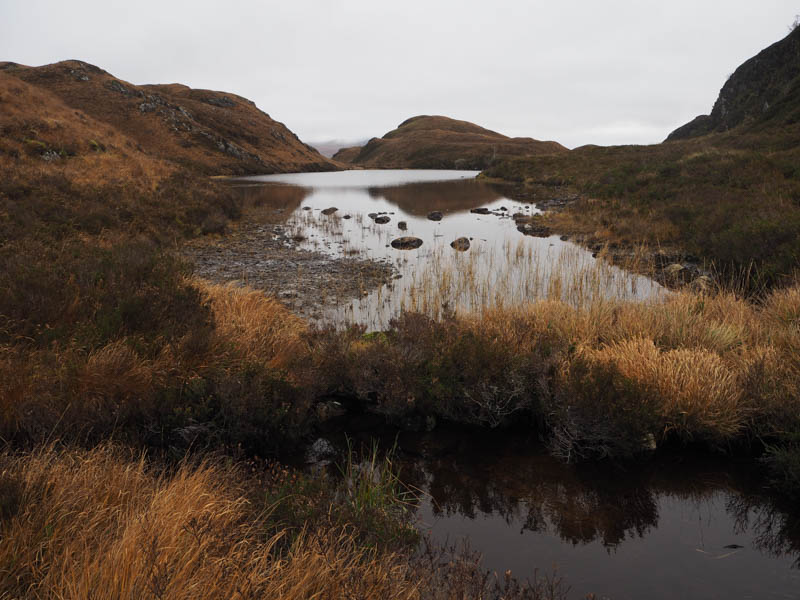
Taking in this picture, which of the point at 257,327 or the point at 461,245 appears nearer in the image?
the point at 257,327

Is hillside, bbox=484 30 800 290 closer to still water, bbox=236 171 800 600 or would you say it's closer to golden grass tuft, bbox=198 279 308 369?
still water, bbox=236 171 800 600

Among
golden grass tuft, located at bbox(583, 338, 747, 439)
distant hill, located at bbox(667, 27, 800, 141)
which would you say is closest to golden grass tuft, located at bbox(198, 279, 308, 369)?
golden grass tuft, located at bbox(583, 338, 747, 439)

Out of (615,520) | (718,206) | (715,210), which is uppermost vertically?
(718,206)

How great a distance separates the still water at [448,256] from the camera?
33.8ft

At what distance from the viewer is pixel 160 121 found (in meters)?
73.8

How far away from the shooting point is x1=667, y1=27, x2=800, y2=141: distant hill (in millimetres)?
34812

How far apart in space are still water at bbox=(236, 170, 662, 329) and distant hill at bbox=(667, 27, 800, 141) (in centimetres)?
2103

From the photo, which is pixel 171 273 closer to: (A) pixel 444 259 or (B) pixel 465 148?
(A) pixel 444 259

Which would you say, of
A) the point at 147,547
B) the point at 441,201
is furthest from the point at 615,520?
the point at 441,201

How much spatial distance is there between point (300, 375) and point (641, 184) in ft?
82.3

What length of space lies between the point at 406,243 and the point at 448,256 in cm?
296

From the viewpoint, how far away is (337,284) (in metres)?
12.5

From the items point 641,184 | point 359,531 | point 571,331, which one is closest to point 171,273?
point 359,531

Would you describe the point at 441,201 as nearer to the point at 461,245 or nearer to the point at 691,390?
the point at 461,245
